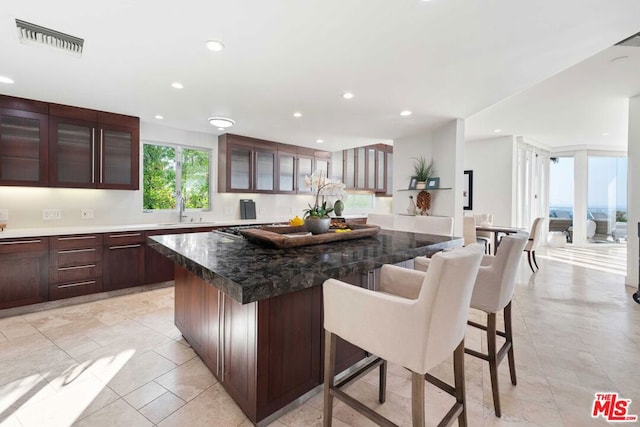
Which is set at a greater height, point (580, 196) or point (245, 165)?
point (245, 165)

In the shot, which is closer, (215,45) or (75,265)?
(215,45)

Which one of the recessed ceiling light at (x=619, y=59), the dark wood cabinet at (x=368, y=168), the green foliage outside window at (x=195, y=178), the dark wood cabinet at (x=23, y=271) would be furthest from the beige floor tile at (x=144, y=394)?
→ the dark wood cabinet at (x=368, y=168)

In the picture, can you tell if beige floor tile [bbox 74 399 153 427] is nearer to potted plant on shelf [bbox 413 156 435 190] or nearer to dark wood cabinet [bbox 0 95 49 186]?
dark wood cabinet [bbox 0 95 49 186]

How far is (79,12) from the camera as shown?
6.00 ft

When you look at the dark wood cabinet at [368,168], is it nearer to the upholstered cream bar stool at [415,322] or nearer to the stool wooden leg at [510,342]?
the stool wooden leg at [510,342]

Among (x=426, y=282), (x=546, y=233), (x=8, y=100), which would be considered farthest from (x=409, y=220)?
(x=546, y=233)

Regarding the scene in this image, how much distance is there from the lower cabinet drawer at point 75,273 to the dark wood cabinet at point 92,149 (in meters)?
1.01

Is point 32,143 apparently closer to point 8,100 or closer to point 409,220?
point 8,100

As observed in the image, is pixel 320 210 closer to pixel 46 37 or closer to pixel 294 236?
pixel 294 236

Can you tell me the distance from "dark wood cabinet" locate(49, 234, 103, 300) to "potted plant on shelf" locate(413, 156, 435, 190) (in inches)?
182

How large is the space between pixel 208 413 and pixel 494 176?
24.0 feet

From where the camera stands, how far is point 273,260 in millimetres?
1539

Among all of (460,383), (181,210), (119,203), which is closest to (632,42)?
(460,383)

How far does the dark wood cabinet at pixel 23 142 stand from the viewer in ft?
10.5
